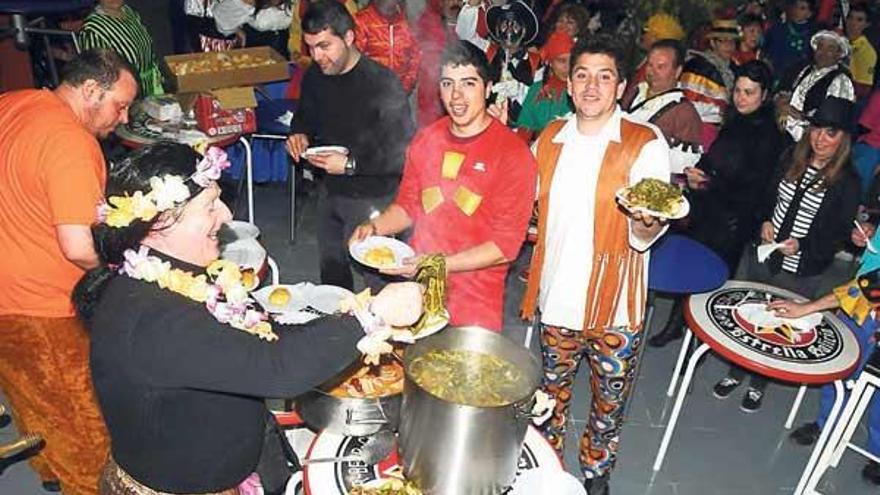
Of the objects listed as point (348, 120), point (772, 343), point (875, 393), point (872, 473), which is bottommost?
point (872, 473)

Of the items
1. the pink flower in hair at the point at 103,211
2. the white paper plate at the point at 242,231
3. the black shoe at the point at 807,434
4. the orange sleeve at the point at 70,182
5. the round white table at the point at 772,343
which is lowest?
the black shoe at the point at 807,434

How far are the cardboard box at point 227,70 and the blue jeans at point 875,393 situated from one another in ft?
14.9

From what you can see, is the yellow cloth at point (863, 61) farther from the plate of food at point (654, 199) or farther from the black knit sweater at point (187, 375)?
the black knit sweater at point (187, 375)

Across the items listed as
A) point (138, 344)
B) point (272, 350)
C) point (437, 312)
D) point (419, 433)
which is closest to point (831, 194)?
point (437, 312)

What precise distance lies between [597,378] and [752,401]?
6.29 ft

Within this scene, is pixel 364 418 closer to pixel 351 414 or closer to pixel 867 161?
pixel 351 414

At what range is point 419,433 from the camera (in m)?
2.07

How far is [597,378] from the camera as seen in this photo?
3.42 m

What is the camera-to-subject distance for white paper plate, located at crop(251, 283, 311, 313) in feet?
10.4

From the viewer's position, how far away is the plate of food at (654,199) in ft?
9.20

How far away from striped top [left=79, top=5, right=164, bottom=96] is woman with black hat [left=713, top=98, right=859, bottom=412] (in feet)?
13.9

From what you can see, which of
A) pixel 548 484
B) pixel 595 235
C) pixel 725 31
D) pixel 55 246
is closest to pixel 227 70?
pixel 55 246

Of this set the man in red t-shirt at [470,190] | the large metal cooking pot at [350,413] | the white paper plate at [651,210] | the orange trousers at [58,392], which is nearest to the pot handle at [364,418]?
the large metal cooking pot at [350,413]

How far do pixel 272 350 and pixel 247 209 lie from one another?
5.04m
